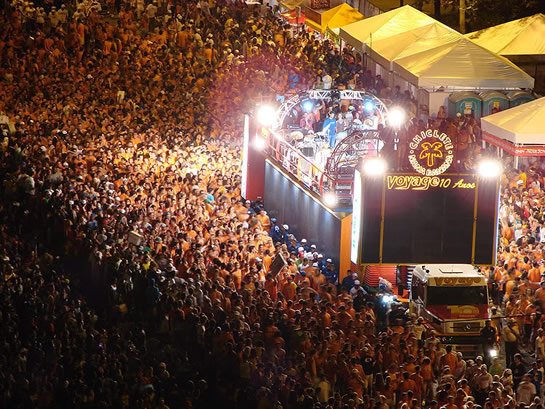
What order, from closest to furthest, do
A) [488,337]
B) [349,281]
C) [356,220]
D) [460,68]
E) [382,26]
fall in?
1. [488,337]
2. [356,220]
3. [349,281]
4. [460,68]
5. [382,26]

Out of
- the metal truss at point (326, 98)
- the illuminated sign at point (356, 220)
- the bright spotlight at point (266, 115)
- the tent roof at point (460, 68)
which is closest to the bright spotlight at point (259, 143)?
the bright spotlight at point (266, 115)

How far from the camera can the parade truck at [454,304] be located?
2027 centimetres

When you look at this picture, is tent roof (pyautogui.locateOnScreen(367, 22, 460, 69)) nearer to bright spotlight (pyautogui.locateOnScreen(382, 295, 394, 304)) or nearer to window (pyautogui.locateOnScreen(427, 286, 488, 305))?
bright spotlight (pyautogui.locateOnScreen(382, 295, 394, 304))

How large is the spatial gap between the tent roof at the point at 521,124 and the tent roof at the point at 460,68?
13.2 feet

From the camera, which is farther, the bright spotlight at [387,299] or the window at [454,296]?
the bright spotlight at [387,299]

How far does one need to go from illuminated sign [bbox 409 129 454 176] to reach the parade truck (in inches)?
82.2

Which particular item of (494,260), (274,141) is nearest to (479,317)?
(494,260)

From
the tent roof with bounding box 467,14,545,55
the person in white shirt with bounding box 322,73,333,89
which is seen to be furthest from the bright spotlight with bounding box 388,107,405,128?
the tent roof with bounding box 467,14,545,55

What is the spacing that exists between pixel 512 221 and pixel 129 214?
822 centimetres

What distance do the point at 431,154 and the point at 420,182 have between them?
0.57 meters

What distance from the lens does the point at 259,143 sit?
29781 millimetres

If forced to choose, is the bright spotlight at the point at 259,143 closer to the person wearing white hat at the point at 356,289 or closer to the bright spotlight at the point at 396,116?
the bright spotlight at the point at 396,116

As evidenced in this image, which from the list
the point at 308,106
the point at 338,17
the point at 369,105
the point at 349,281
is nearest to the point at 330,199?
the point at 349,281

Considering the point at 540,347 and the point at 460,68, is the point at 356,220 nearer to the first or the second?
the point at 540,347
